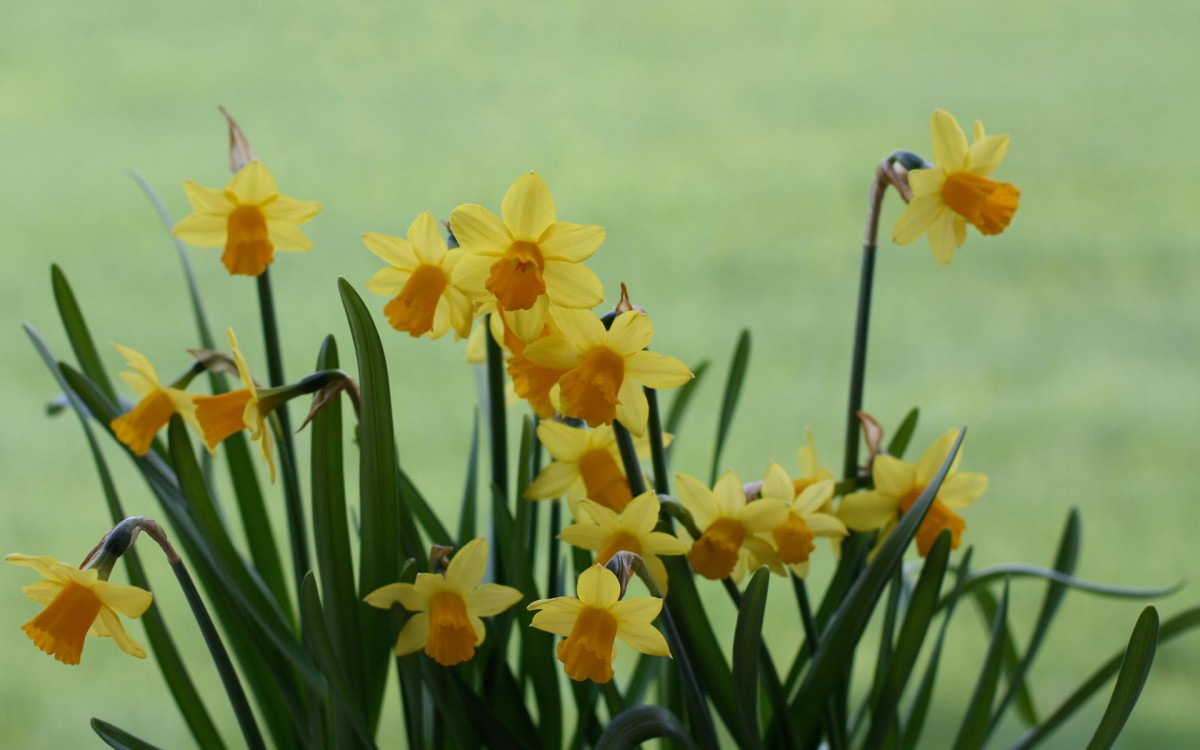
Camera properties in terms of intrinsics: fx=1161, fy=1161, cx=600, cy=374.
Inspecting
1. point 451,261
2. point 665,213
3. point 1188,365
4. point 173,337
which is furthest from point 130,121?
point 451,261

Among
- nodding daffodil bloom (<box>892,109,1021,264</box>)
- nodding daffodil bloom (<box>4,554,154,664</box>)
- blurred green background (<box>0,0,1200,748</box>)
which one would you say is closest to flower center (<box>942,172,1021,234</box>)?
nodding daffodil bloom (<box>892,109,1021,264</box>)

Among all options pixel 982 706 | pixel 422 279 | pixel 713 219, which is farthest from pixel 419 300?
pixel 713 219

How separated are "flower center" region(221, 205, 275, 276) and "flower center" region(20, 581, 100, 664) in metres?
0.21

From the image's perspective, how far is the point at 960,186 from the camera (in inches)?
26.5

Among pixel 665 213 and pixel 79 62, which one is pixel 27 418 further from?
pixel 79 62

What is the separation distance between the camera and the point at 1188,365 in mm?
2178

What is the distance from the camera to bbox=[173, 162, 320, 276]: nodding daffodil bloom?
0.71 metres


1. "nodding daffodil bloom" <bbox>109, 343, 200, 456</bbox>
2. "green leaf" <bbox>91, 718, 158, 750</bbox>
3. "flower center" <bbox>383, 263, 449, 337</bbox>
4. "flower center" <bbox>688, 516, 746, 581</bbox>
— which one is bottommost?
"green leaf" <bbox>91, 718, 158, 750</bbox>

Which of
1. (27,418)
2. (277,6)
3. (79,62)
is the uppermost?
(277,6)

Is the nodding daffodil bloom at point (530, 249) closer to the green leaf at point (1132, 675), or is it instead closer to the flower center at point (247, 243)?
the flower center at point (247, 243)

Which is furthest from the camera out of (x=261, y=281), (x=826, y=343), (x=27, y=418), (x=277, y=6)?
(x=277, y=6)

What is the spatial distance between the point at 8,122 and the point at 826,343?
7.97ft

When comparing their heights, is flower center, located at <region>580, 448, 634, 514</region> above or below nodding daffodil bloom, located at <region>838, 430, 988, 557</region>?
above

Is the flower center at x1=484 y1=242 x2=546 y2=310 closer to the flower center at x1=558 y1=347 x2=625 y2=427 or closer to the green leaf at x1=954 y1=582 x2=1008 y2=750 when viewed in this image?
the flower center at x1=558 y1=347 x2=625 y2=427
